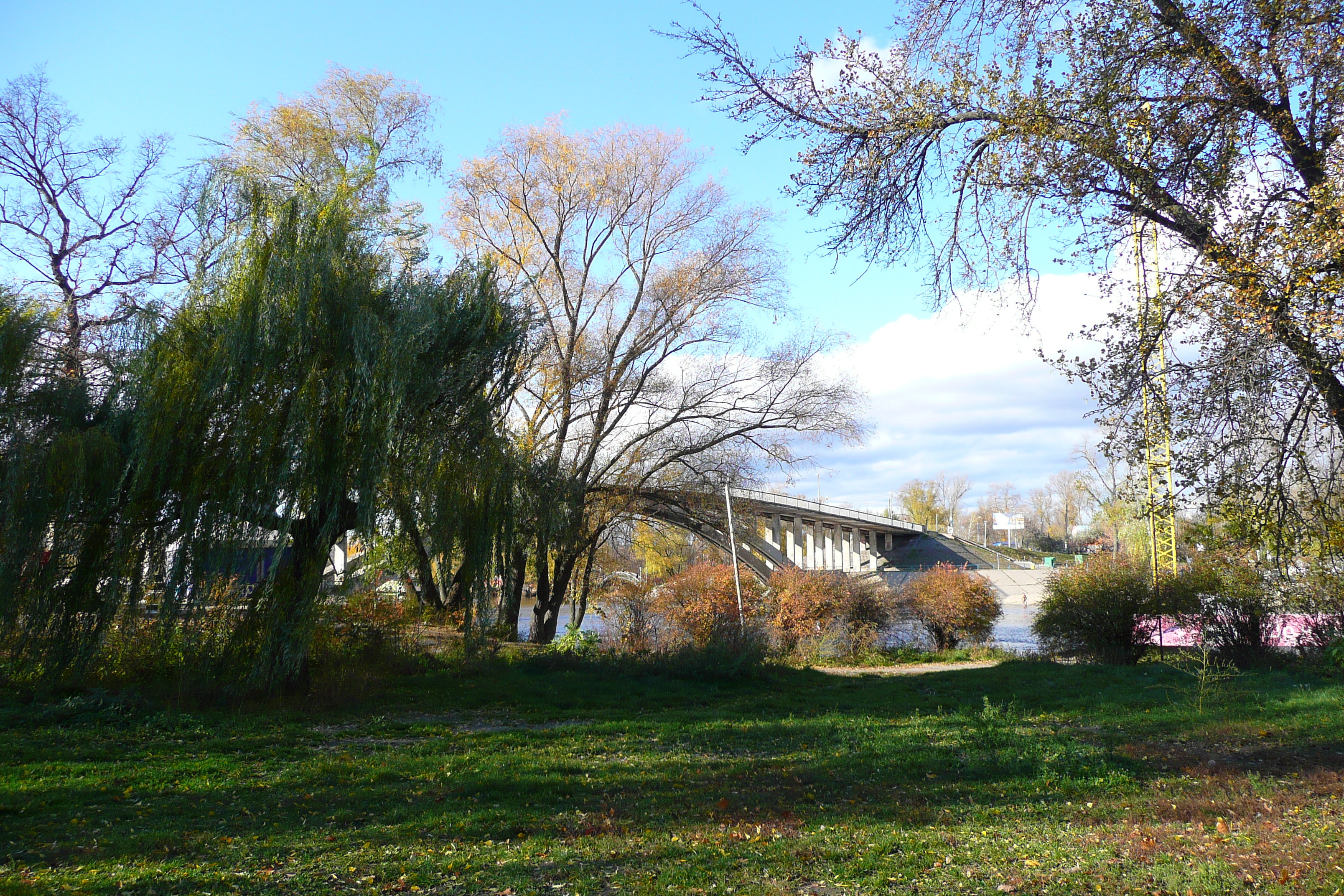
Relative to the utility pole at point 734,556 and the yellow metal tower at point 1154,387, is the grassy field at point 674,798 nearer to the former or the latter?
the yellow metal tower at point 1154,387

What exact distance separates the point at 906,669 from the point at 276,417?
14.7m

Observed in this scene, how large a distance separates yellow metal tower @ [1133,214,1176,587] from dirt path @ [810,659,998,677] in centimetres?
973

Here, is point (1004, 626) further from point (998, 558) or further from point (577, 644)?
point (998, 558)

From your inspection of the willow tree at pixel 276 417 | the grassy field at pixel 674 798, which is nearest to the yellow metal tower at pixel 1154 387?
the grassy field at pixel 674 798

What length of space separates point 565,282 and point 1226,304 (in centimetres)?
1829

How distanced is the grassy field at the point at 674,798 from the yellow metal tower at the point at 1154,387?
2.63 m

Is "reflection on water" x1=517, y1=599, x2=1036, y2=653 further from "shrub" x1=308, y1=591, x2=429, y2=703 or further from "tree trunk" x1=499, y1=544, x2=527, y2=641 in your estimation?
"shrub" x1=308, y1=591, x2=429, y2=703

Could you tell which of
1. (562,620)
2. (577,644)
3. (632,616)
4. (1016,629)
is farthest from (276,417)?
(562,620)

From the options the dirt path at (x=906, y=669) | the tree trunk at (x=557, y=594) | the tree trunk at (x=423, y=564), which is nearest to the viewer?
the tree trunk at (x=423, y=564)

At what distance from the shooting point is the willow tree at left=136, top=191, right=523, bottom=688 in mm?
10398

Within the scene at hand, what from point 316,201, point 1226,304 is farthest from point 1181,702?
point 316,201

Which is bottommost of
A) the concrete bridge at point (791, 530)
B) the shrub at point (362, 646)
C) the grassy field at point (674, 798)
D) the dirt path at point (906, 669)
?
the dirt path at point (906, 669)

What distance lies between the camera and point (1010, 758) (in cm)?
816

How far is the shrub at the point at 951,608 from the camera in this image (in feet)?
75.9
